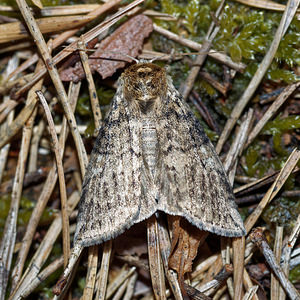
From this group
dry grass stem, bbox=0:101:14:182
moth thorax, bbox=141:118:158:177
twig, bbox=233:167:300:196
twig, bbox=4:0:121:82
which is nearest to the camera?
moth thorax, bbox=141:118:158:177

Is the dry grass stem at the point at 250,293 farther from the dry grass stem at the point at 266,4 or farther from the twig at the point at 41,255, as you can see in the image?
the dry grass stem at the point at 266,4

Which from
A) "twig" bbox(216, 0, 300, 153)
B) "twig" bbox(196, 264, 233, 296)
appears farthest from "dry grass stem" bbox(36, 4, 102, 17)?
"twig" bbox(196, 264, 233, 296)

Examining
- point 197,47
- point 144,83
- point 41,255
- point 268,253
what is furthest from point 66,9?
point 268,253

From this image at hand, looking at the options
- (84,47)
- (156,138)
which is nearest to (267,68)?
(156,138)

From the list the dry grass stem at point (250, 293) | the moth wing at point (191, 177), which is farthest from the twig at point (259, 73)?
the dry grass stem at point (250, 293)

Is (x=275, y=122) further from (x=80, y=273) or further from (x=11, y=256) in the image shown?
(x=11, y=256)

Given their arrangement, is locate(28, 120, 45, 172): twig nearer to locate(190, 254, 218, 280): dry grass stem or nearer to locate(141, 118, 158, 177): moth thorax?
locate(141, 118, 158, 177): moth thorax

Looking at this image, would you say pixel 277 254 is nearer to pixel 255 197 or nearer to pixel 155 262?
pixel 255 197

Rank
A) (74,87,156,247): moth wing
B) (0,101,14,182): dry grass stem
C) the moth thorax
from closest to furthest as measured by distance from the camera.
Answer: (74,87,156,247): moth wing < the moth thorax < (0,101,14,182): dry grass stem
